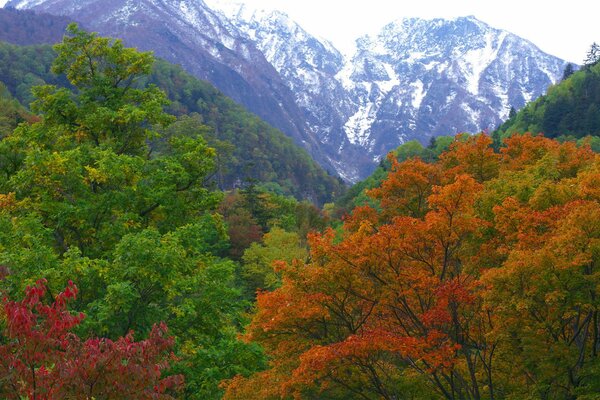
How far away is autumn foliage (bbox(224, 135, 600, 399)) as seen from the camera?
38.7 ft

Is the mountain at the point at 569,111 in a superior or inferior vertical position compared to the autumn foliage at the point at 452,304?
superior

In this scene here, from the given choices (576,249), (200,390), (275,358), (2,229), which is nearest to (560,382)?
(576,249)

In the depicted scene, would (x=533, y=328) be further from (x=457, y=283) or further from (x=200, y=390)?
(x=200, y=390)

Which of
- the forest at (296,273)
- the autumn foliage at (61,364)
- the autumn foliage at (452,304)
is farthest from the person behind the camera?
the forest at (296,273)

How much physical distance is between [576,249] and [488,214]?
4570mm

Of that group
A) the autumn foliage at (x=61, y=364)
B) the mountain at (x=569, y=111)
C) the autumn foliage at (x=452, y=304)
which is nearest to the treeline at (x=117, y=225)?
the autumn foliage at (x=61, y=364)

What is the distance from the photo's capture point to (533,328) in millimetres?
12672

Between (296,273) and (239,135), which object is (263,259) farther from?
(239,135)

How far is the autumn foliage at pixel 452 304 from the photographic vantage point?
38.7 feet

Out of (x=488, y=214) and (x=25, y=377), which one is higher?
(x=488, y=214)

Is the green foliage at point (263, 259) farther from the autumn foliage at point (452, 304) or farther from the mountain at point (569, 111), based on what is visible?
the mountain at point (569, 111)

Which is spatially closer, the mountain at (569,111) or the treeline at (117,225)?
the treeline at (117,225)

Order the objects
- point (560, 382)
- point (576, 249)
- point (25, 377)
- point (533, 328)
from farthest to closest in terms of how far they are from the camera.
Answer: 1. point (560, 382)
2. point (533, 328)
3. point (576, 249)
4. point (25, 377)

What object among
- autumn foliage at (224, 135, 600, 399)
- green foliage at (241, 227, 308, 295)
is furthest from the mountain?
autumn foliage at (224, 135, 600, 399)
